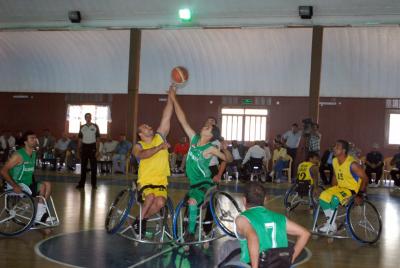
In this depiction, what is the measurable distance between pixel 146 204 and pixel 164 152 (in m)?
0.63

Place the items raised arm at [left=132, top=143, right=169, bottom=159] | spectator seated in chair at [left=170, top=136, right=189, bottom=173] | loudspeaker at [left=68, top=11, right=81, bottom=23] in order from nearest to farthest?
raised arm at [left=132, top=143, right=169, bottom=159] → loudspeaker at [left=68, top=11, right=81, bottom=23] → spectator seated in chair at [left=170, top=136, right=189, bottom=173]

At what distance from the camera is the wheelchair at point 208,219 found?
18.4 feet

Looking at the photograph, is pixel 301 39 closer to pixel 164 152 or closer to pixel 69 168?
pixel 69 168

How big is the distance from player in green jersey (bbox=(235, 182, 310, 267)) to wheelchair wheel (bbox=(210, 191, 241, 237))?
2.30 meters

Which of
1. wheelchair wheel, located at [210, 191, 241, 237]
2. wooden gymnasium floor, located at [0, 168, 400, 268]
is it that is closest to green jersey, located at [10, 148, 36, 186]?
wooden gymnasium floor, located at [0, 168, 400, 268]

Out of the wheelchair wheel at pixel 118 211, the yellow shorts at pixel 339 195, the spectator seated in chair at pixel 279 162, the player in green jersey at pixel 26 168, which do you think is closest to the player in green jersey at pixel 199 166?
the wheelchair wheel at pixel 118 211

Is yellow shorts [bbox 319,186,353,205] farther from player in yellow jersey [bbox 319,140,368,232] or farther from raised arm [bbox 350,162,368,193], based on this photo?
raised arm [bbox 350,162,368,193]

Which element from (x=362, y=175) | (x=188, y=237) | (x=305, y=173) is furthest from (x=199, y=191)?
(x=305, y=173)

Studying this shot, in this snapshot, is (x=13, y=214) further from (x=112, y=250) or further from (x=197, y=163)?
(x=197, y=163)

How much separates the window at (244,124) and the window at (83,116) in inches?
184

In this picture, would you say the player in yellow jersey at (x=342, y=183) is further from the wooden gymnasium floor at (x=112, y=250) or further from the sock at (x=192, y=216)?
the sock at (x=192, y=216)

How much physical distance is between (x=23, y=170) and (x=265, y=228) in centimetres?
404

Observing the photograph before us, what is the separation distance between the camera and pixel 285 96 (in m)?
19.7

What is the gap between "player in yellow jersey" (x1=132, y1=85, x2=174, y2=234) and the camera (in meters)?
5.78
